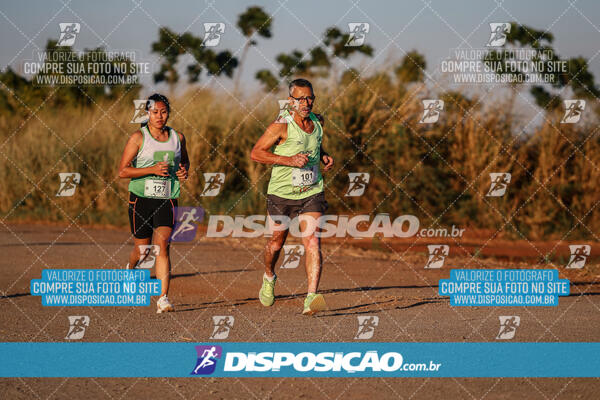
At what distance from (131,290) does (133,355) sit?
2.79 metres

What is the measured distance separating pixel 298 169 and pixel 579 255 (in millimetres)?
8391

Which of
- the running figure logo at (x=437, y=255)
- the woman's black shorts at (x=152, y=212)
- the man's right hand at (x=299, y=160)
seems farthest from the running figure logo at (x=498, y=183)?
the woman's black shorts at (x=152, y=212)

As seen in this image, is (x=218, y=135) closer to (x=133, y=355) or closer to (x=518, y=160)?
(x=518, y=160)

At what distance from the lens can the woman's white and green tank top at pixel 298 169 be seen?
8.46 metres

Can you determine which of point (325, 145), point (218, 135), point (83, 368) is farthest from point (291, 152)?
point (218, 135)

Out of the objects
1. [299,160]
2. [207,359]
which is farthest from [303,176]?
[207,359]

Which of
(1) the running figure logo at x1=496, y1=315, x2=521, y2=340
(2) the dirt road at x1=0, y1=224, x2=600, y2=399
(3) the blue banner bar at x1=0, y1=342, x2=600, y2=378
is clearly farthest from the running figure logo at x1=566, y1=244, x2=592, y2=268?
(3) the blue banner bar at x1=0, y1=342, x2=600, y2=378

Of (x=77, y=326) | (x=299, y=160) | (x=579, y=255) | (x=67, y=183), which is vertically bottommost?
(x=67, y=183)

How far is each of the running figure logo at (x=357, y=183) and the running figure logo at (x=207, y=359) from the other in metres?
12.0

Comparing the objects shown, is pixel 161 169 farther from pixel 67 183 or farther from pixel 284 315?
pixel 67 183
